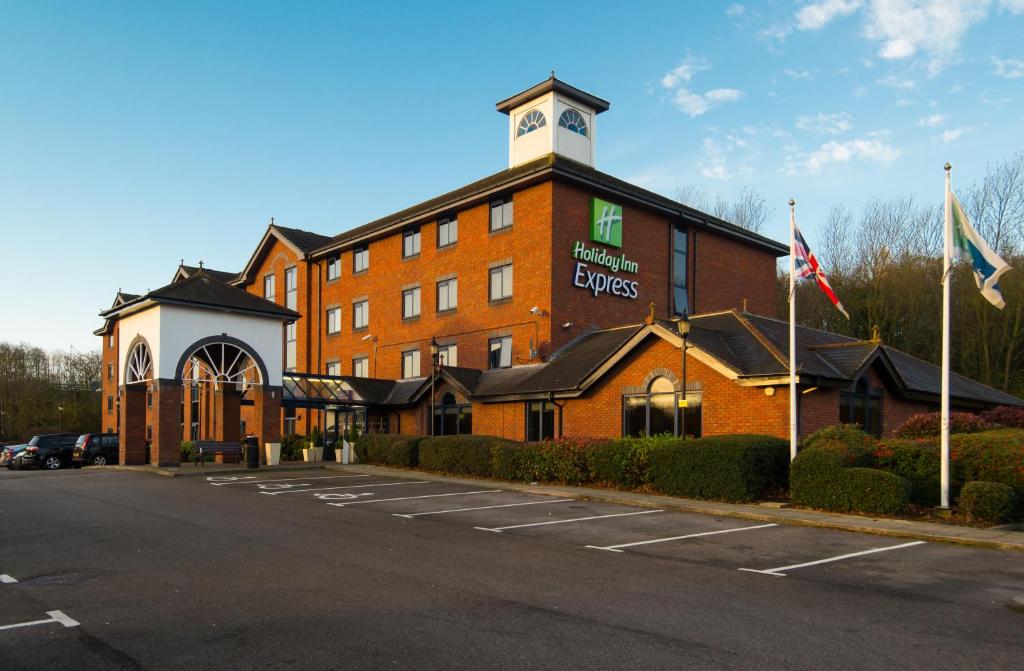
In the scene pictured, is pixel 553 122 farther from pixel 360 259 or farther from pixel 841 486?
pixel 841 486

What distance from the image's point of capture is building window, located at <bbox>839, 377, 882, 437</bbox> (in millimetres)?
23875

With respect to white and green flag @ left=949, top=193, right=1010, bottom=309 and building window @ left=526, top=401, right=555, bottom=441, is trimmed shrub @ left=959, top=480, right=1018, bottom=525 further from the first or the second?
building window @ left=526, top=401, right=555, bottom=441

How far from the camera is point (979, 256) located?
15.5m

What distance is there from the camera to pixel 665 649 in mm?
6633

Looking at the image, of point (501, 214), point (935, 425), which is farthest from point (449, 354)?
point (935, 425)

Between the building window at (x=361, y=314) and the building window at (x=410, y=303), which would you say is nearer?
the building window at (x=410, y=303)

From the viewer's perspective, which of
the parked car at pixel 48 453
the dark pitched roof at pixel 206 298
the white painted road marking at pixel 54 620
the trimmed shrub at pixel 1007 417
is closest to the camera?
the white painted road marking at pixel 54 620

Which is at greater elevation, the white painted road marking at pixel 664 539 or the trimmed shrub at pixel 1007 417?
the trimmed shrub at pixel 1007 417

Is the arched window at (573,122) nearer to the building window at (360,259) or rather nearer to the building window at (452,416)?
the building window at (360,259)

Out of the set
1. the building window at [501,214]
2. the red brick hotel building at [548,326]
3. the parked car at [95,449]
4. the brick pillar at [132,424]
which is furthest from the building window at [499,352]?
the parked car at [95,449]

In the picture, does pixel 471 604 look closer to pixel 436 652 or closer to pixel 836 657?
pixel 436 652

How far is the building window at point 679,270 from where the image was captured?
120 ft

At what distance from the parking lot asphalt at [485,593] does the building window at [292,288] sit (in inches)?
1268

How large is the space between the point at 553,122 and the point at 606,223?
216 inches
